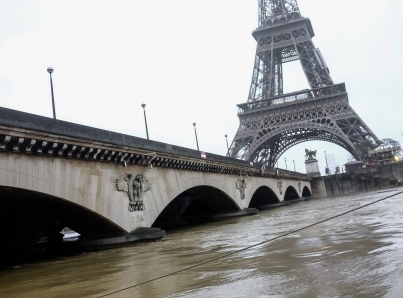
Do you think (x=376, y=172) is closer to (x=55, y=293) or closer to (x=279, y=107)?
(x=279, y=107)

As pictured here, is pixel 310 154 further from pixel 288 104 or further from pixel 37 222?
pixel 37 222

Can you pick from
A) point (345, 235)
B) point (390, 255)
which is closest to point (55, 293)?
point (390, 255)

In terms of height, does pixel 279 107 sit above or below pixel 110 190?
above

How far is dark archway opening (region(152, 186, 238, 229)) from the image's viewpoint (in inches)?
1469

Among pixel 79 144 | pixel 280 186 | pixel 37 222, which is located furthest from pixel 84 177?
pixel 280 186

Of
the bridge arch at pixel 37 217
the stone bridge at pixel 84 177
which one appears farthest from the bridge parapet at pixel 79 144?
the bridge arch at pixel 37 217

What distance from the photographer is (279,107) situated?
77.3 m

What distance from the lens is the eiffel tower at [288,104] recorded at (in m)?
70.8

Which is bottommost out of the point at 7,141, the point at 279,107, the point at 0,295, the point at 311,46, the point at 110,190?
the point at 0,295

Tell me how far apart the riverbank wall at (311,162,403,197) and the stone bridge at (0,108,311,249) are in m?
54.9

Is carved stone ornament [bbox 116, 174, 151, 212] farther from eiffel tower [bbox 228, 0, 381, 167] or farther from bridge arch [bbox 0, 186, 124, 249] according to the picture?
eiffel tower [bbox 228, 0, 381, 167]

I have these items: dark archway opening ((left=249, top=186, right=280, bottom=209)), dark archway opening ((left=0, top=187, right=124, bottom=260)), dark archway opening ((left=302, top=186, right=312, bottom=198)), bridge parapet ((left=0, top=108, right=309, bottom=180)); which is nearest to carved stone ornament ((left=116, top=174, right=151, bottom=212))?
bridge parapet ((left=0, top=108, right=309, bottom=180))

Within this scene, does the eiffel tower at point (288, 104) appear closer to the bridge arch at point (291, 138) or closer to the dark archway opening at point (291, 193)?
the bridge arch at point (291, 138)

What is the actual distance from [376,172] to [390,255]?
7506 cm
